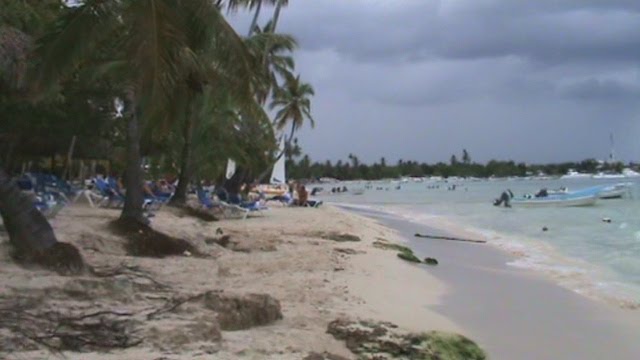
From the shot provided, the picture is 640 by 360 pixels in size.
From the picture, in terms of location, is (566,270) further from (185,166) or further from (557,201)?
(557,201)

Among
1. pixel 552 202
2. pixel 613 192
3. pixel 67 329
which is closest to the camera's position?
pixel 67 329

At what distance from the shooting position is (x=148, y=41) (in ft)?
21.9

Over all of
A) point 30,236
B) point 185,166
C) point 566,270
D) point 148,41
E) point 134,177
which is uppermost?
point 148,41

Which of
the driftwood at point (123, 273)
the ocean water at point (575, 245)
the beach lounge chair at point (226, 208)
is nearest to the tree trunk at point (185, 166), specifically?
the beach lounge chair at point (226, 208)

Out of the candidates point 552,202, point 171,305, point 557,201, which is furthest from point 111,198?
point 557,201

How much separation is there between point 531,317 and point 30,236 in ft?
19.5

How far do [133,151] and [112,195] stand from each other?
6.82 meters

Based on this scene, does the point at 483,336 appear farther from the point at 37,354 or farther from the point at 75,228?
the point at 75,228

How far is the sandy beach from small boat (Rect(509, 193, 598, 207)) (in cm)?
3076

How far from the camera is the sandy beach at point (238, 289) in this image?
4980mm

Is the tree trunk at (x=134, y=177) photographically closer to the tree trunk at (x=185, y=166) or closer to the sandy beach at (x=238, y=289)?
the sandy beach at (x=238, y=289)

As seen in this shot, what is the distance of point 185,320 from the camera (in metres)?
5.27

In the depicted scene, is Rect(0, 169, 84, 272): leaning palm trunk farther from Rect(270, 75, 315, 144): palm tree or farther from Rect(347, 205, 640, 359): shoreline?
Rect(270, 75, 315, 144): palm tree

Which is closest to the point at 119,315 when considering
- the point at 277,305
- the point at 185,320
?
the point at 185,320
